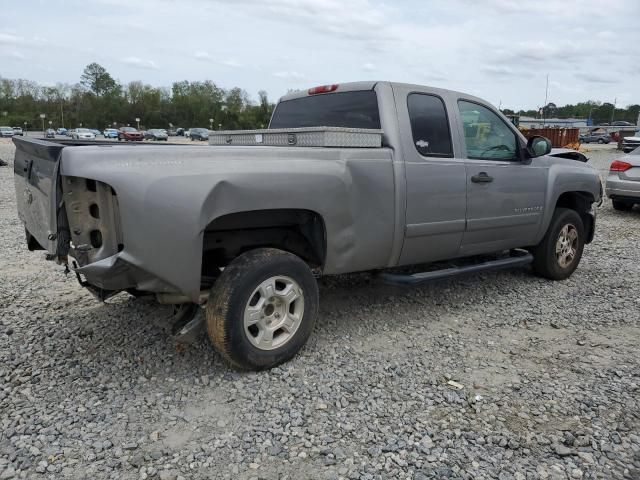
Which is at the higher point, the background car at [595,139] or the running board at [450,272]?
the background car at [595,139]

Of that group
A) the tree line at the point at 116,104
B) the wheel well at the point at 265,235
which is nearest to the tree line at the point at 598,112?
the tree line at the point at 116,104

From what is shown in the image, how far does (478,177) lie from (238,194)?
239 cm

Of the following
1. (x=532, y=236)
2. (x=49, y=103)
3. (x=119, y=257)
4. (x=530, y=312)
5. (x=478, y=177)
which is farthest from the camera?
(x=49, y=103)

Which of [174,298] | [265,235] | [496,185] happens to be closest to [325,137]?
[265,235]

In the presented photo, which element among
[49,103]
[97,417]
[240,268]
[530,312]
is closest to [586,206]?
[530,312]

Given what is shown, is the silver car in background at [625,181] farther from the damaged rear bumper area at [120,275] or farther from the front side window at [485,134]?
the damaged rear bumper area at [120,275]

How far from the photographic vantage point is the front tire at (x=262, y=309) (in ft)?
10.9

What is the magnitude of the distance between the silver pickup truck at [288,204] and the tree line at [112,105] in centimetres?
8089

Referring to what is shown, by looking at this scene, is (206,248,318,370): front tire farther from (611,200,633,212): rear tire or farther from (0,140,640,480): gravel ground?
(611,200,633,212): rear tire

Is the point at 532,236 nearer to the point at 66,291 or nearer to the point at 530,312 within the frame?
the point at 530,312

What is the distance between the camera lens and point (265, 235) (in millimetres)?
3889

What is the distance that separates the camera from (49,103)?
92.9 meters

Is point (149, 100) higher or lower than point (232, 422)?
higher

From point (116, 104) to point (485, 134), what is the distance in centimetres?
10026
